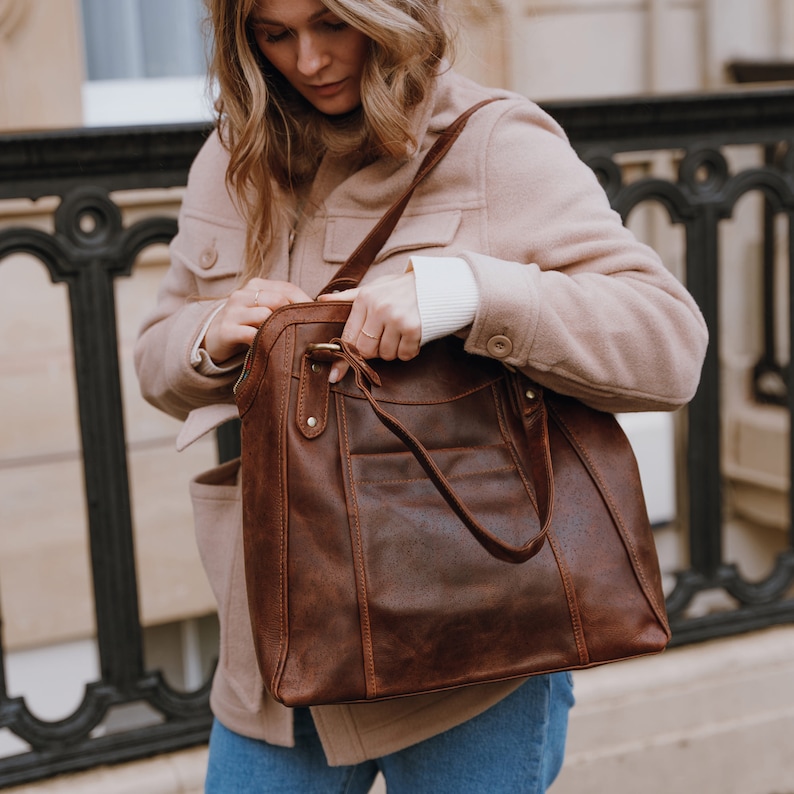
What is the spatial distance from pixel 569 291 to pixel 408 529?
33 centimetres

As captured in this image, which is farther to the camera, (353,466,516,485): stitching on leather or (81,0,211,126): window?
(81,0,211,126): window

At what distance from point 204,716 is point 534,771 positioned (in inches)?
43.8

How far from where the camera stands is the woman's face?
4.41 ft

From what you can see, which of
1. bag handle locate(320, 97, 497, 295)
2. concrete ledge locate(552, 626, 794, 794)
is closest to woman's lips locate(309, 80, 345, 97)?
bag handle locate(320, 97, 497, 295)

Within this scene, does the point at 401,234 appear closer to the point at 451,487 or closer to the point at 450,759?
the point at 451,487

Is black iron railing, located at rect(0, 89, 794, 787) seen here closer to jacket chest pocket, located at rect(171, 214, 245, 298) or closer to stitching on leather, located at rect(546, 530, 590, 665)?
jacket chest pocket, located at rect(171, 214, 245, 298)

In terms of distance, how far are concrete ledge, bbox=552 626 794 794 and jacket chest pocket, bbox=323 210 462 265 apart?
162 cm

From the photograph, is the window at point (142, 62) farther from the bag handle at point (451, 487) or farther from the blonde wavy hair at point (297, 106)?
the bag handle at point (451, 487)

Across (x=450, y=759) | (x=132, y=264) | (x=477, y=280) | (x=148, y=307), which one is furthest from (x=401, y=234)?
(x=148, y=307)

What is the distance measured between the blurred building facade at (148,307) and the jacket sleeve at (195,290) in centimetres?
194

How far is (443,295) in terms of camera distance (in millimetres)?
1197

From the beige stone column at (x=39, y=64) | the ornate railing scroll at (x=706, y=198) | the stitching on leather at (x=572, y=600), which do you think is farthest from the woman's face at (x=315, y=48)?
the beige stone column at (x=39, y=64)

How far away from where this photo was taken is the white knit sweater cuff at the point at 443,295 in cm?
119

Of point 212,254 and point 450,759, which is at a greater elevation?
point 212,254
